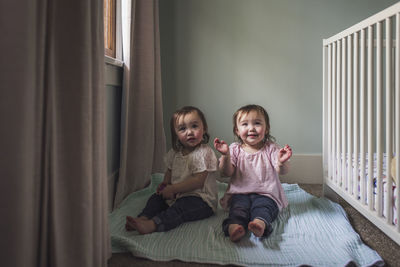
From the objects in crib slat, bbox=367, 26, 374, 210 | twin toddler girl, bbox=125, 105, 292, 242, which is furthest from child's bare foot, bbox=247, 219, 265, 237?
crib slat, bbox=367, 26, 374, 210

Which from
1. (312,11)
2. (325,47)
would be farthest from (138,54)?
(312,11)

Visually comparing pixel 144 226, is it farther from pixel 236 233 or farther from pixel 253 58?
pixel 253 58

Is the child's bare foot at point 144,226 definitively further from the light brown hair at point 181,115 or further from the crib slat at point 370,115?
the crib slat at point 370,115

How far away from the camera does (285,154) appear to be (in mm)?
1448

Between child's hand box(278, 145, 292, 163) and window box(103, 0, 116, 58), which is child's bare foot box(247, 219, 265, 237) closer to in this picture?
child's hand box(278, 145, 292, 163)

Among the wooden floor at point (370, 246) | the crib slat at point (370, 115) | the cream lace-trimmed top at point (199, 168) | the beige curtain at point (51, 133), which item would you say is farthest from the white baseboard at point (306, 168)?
the beige curtain at point (51, 133)

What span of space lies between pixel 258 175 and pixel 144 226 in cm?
56

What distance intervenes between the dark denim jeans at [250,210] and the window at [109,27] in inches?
39.0

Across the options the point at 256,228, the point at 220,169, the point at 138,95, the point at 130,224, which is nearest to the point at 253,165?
the point at 220,169

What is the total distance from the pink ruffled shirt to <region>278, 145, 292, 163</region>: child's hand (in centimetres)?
8

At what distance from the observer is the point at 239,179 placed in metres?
1.58

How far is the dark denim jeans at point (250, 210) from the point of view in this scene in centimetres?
131

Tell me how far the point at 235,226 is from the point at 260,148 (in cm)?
47

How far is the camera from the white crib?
1.07 metres
